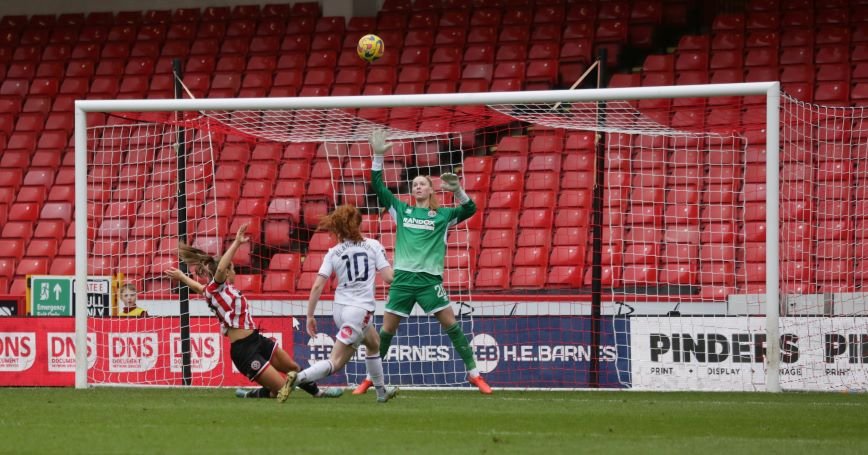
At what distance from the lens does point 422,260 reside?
38.7 ft

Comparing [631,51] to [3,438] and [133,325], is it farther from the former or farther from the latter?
[3,438]

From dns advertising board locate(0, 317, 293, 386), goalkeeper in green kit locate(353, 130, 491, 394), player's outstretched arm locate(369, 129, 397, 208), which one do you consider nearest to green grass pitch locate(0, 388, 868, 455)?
goalkeeper in green kit locate(353, 130, 491, 394)

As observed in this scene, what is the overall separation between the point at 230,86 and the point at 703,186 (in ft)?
28.1

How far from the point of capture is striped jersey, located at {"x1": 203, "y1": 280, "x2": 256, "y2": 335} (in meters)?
11.1

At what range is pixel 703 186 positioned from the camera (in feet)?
53.6

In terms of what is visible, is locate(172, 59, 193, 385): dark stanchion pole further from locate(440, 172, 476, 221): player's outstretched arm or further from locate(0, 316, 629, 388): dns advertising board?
locate(440, 172, 476, 221): player's outstretched arm

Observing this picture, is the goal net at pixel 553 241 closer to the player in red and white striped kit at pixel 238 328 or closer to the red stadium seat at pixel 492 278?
the red stadium seat at pixel 492 278

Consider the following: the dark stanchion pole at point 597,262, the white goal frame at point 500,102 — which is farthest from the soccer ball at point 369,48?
the dark stanchion pole at point 597,262

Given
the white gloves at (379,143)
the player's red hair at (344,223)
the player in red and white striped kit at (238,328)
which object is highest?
the white gloves at (379,143)

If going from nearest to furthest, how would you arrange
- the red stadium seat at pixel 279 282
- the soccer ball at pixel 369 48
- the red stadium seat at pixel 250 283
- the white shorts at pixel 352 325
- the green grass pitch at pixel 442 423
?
the green grass pitch at pixel 442 423 < the white shorts at pixel 352 325 < the soccer ball at pixel 369 48 < the red stadium seat at pixel 279 282 < the red stadium seat at pixel 250 283

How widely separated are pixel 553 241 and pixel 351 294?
19.9ft

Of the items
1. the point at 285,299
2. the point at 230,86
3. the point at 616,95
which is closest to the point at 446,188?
the point at 616,95

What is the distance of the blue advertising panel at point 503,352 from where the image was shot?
13.4m

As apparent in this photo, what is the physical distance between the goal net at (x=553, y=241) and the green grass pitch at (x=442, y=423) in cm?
121
